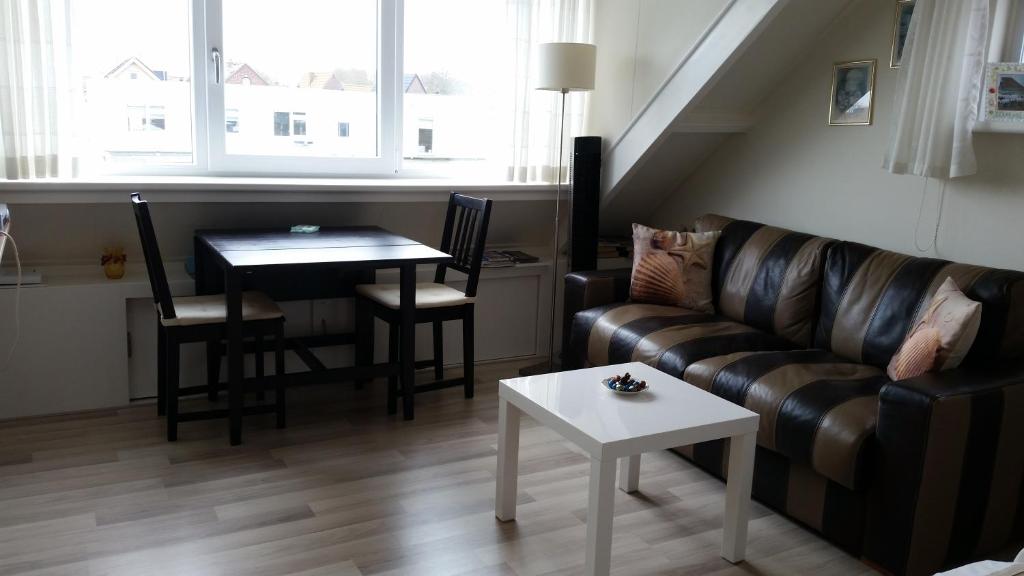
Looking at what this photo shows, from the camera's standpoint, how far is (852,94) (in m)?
3.52

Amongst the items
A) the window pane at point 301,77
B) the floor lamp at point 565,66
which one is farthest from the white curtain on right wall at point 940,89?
the window pane at point 301,77

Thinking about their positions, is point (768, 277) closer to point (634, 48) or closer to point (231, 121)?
point (634, 48)

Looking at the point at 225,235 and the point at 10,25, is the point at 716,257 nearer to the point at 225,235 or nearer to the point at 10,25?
the point at 225,235

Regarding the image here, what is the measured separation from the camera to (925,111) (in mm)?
3043

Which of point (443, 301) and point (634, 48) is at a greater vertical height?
point (634, 48)

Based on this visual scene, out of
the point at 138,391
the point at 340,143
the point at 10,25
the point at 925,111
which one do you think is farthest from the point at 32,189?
the point at 925,111

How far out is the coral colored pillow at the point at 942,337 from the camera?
247cm

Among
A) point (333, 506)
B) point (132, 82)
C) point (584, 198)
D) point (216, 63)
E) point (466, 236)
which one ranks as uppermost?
point (216, 63)

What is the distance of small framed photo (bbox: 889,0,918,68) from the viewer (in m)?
3.26

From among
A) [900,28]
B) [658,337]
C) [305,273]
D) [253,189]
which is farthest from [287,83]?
[900,28]

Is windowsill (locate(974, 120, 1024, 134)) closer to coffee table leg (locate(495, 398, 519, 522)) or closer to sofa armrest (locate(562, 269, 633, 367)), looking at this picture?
sofa armrest (locate(562, 269, 633, 367))

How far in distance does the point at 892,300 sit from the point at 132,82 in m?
3.08

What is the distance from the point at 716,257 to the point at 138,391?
2.54 meters

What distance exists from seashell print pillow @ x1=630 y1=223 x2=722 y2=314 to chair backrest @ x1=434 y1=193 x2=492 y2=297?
0.70m
